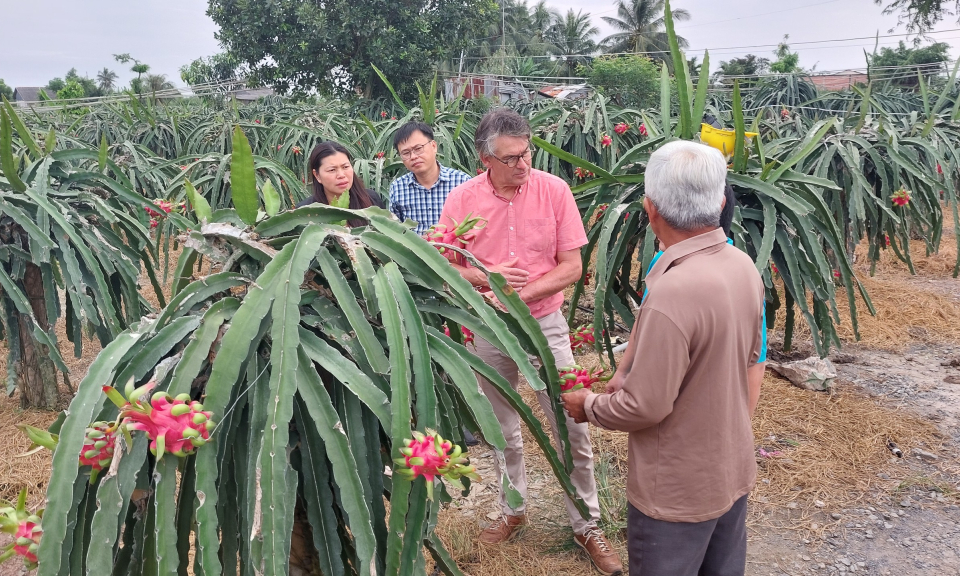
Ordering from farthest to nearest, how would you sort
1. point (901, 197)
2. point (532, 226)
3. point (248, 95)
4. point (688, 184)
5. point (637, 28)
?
point (637, 28), point (248, 95), point (901, 197), point (532, 226), point (688, 184)

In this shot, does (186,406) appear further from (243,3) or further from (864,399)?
(243,3)

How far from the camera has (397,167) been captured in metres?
4.57

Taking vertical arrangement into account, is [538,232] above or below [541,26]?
below

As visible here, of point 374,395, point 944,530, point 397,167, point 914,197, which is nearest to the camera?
point 374,395

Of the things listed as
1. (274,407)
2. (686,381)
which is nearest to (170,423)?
(274,407)

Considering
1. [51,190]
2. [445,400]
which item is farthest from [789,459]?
[51,190]

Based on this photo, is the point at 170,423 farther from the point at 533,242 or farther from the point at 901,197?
the point at 901,197

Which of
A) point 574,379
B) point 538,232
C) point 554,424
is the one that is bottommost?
point 554,424

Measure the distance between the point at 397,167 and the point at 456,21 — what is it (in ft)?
35.0

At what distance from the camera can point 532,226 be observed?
2.33 metres

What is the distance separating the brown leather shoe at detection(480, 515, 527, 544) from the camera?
2584mm

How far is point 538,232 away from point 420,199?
94cm

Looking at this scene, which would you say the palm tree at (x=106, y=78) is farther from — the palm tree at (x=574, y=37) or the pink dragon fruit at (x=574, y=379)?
the pink dragon fruit at (x=574, y=379)

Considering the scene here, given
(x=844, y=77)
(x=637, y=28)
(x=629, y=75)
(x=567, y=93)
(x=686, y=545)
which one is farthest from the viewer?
(x=637, y=28)
